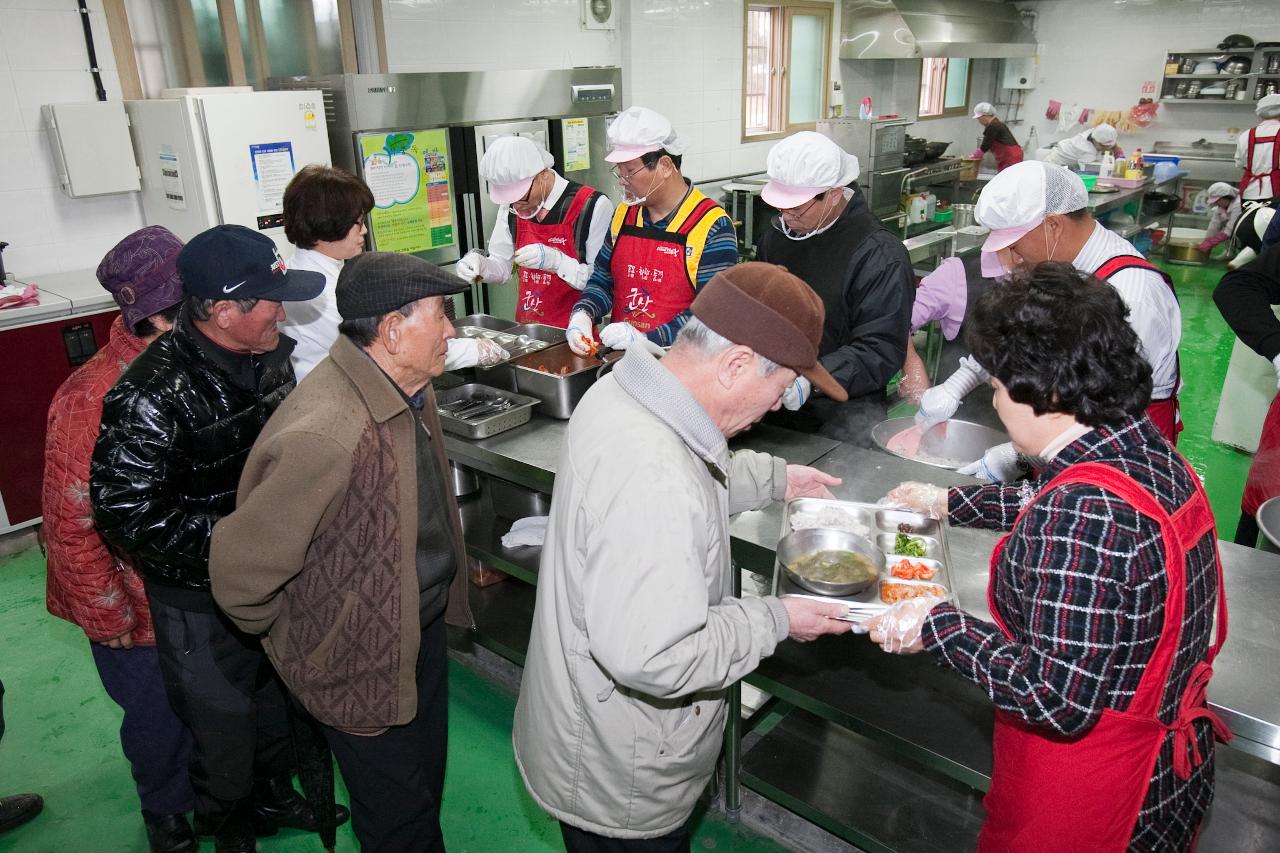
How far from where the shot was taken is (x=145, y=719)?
2357 mm

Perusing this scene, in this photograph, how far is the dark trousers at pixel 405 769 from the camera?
1.94 metres

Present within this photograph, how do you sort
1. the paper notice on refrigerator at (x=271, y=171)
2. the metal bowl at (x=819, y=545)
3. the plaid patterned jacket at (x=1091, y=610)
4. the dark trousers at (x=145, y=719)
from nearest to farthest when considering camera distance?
the plaid patterned jacket at (x=1091, y=610), the metal bowl at (x=819, y=545), the dark trousers at (x=145, y=719), the paper notice on refrigerator at (x=271, y=171)

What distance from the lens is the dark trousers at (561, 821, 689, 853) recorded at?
1.66 m

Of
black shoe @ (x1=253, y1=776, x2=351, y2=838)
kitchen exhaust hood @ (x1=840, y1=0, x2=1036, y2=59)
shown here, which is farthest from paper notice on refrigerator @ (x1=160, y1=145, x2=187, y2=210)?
kitchen exhaust hood @ (x1=840, y1=0, x2=1036, y2=59)

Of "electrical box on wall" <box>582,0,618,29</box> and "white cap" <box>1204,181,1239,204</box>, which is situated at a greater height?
"electrical box on wall" <box>582,0,618,29</box>

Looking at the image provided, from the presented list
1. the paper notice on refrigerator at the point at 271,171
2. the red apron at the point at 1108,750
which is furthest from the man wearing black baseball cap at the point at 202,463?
the paper notice on refrigerator at the point at 271,171

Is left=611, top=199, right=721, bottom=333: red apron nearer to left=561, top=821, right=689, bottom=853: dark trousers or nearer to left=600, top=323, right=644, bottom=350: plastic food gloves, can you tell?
left=600, top=323, right=644, bottom=350: plastic food gloves

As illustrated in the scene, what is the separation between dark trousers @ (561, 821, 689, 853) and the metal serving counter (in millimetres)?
678

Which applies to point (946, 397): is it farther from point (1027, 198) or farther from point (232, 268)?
point (232, 268)

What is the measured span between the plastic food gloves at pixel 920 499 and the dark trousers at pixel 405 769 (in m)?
1.17

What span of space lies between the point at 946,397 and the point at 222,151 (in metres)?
3.63

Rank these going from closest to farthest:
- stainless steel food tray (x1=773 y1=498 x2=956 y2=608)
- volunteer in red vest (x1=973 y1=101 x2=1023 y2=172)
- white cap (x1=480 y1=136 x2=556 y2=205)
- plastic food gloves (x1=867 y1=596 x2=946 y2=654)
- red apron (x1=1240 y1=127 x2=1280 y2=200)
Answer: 1. plastic food gloves (x1=867 y1=596 x2=946 y2=654)
2. stainless steel food tray (x1=773 y1=498 x2=956 y2=608)
3. white cap (x1=480 y1=136 x2=556 y2=205)
4. red apron (x1=1240 y1=127 x2=1280 y2=200)
5. volunteer in red vest (x1=973 y1=101 x2=1023 y2=172)

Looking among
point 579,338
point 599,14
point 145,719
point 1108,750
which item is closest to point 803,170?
point 579,338

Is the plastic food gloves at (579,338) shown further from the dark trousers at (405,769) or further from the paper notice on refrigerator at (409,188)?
the paper notice on refrigerator at (409,188)
